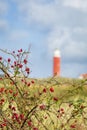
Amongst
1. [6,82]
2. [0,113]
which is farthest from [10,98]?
[0,113]

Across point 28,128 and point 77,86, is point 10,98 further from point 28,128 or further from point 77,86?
point 77,86

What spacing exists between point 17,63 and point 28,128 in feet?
3.17

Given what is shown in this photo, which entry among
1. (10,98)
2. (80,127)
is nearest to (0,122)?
(10,98)

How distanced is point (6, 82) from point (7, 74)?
1.17 meters

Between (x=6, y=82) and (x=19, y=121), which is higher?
(x=6, y=82)

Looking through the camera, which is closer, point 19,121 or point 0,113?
point 0,113

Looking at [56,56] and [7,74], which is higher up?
[56,56]

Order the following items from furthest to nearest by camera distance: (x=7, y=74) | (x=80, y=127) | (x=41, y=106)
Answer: (x=80, y=127), (x=7, y=74), (x=41, y=106)

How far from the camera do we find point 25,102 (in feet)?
20.3

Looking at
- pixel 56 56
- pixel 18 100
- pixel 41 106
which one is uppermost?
pixel 56 56

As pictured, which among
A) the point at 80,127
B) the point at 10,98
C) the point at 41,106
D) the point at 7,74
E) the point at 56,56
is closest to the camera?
the point at 41,106

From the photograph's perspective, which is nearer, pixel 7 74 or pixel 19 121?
pixel 7 74

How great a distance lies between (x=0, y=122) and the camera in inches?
244

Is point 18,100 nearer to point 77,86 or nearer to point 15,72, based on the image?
point 15,72
